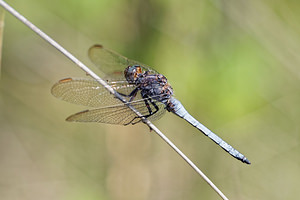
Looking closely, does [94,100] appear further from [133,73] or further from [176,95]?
[176,95]

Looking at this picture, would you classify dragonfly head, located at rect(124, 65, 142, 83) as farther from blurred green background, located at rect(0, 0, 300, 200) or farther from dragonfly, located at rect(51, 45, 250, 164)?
blurred green background, located at rect(0, 0, 300, 200)

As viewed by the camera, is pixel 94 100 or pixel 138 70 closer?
pixel 94 100

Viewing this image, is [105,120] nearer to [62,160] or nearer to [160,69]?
[160,69]

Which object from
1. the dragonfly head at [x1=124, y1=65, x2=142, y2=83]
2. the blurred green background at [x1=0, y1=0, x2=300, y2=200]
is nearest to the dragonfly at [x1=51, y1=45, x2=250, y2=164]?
the dragonfly head at [x1=124, y1=65, x2=142, y2=83]

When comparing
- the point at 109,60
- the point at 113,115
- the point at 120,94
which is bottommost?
the point at 113,115

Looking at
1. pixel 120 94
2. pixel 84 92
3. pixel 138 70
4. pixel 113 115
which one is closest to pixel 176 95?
pixel 138 70

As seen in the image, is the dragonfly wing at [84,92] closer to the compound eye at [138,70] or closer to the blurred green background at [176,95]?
the compound eye at [138,70]

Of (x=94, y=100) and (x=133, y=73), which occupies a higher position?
(x=133, y=73)

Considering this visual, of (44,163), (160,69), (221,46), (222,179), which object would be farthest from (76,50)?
(222,179)
